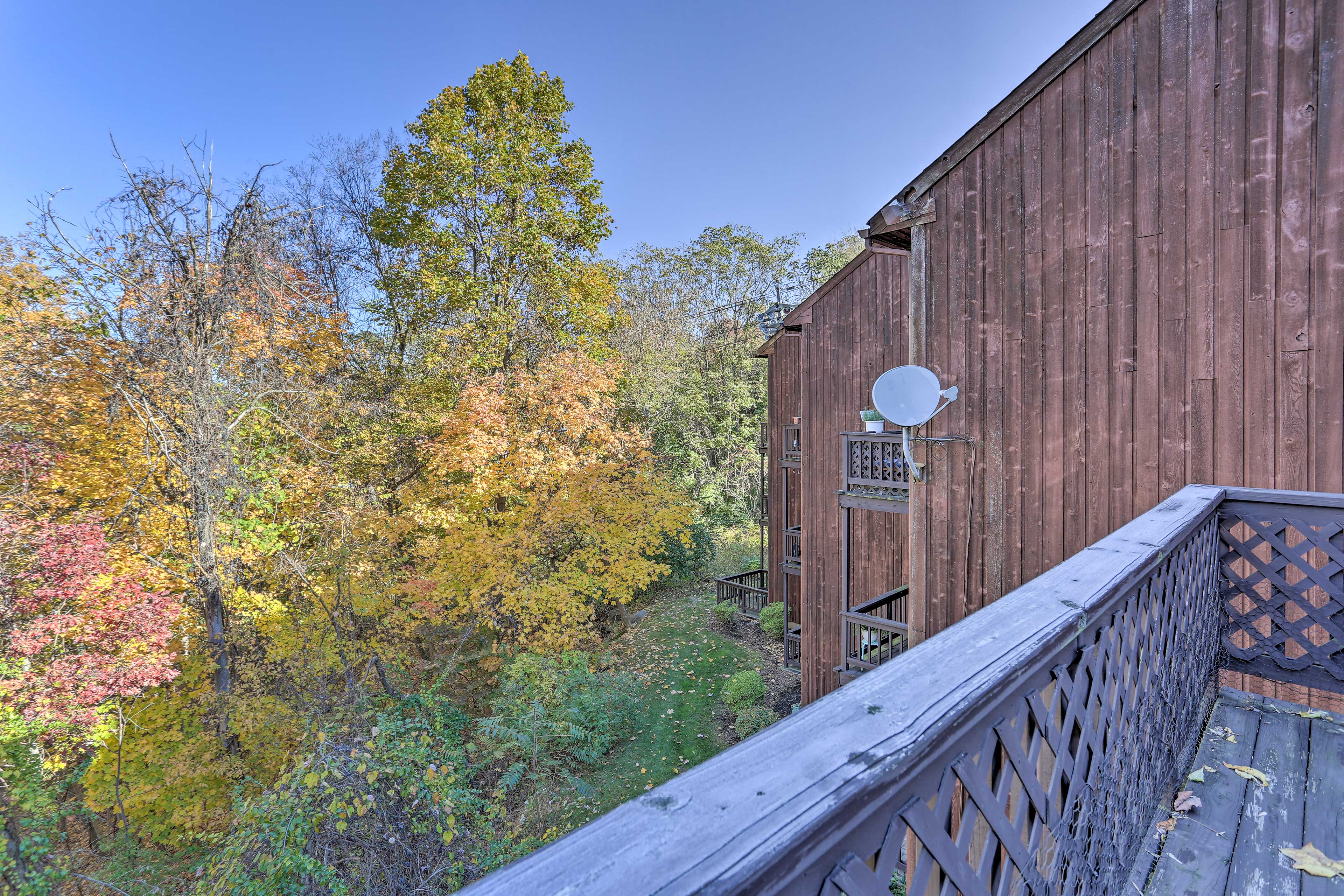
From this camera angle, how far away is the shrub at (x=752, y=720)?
8078 mm

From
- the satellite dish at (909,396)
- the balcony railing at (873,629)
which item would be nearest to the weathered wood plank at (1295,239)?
the satellite dish at (909,396)

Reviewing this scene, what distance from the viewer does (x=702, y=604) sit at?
13984mm

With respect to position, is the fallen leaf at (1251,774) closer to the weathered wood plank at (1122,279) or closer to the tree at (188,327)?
the weathered wood plank at (1122,279)

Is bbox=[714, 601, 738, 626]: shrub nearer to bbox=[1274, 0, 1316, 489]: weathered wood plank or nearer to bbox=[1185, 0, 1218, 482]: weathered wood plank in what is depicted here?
bbox=[1185, 0, 1218, 482]: weathered wood plank

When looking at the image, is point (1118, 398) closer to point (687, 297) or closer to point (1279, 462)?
point (1279, 462)

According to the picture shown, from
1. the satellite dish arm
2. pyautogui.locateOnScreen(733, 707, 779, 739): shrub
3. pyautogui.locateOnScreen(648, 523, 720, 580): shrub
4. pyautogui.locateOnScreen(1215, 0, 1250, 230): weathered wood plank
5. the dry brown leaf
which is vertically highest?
pyautogui.locateOnScreen(1215, 0, 1250, 230): weathered wood plank

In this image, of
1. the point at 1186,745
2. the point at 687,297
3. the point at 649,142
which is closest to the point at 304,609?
the point at 1186,745

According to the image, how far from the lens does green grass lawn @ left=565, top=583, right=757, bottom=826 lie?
7773 mm

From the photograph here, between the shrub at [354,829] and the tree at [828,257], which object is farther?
the tree at [828,257]

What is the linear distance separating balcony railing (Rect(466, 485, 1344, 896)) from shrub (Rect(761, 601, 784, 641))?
32.8 ft

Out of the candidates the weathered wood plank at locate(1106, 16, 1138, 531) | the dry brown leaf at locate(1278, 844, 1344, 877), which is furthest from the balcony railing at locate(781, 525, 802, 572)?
the dry brown leaf at locate(1278, 844, 1344, 877)

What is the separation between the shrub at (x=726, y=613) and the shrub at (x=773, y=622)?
998 mm

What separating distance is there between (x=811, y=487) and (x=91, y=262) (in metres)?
9.91

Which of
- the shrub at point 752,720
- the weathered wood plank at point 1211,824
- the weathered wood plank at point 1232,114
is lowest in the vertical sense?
the shrub at point 752,720
